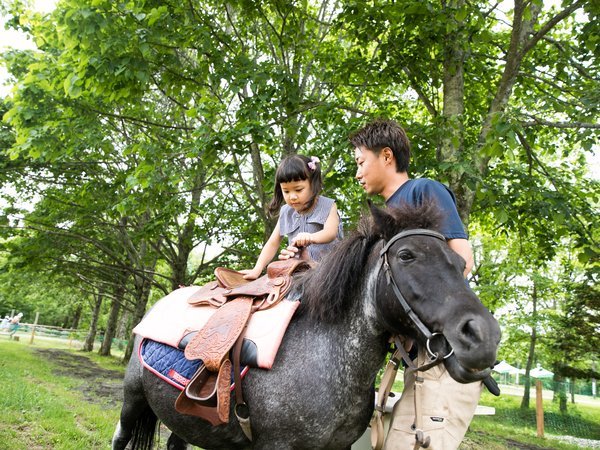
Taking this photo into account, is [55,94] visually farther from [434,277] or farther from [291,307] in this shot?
[434,277]

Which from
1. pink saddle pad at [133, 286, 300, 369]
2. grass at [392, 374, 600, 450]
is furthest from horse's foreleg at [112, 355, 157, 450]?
grass at [392, 374, 600, 450]

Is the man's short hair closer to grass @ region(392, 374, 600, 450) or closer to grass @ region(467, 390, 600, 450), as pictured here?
grass @ region(392, 374, 600, 450)

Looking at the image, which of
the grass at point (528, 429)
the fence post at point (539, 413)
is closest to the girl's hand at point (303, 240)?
the grass at point (528, 429)

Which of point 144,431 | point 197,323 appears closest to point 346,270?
point 197,323

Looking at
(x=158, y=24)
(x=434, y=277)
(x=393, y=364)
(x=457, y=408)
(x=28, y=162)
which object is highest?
(x=158, y=24)

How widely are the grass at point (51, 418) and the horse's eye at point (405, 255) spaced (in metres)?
5.30

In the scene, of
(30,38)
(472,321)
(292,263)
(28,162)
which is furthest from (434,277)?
(28,162)

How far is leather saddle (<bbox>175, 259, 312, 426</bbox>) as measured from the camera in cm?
214

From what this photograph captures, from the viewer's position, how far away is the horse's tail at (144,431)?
10.9 feet

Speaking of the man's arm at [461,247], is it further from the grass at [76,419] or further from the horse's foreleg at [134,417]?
the grass at [76,419]

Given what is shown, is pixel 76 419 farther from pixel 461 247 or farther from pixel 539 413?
pixel 539 413

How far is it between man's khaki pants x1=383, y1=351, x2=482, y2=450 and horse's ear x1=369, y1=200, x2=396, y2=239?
0.74m

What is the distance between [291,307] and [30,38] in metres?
8.82

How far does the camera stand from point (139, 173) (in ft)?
20.6
